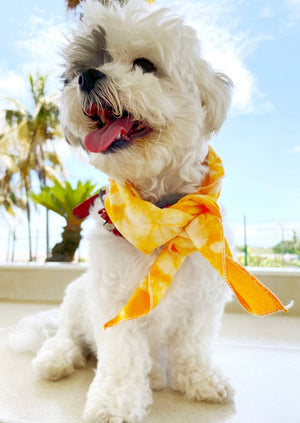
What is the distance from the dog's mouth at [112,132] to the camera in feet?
2.90

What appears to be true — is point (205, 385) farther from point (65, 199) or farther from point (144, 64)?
point (65, 199)

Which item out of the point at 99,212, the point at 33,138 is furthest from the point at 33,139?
the point at 99,212

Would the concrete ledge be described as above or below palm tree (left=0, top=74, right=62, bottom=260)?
below

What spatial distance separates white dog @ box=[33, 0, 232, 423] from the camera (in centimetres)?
87

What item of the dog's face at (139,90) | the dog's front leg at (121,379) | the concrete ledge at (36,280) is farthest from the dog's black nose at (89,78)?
the concrete ledge at (36,280)

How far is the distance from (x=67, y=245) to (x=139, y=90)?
2.74 metres

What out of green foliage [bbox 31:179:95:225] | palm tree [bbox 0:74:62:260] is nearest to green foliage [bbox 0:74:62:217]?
palm tree [bbox 0:74:62:260]

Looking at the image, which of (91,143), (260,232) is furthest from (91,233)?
(260,232)

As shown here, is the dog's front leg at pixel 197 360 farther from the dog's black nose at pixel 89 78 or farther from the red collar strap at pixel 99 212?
the dog's black nose at pixel 89 78

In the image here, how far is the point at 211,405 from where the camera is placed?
0.94 metres

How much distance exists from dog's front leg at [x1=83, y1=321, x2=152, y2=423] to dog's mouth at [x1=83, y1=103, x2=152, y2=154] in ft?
1.41

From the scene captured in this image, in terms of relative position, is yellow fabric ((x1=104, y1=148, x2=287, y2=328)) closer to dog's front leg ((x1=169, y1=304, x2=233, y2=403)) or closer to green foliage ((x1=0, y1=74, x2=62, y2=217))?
dog's front leg ((x1=169, y1=304, x2=233, y2=403))

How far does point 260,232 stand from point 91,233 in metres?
5.04

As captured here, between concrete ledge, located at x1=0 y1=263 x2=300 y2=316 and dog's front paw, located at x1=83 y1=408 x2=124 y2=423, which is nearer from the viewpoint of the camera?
dog's front paw, located at x1=83 y1=408 x2=124 y2=423
